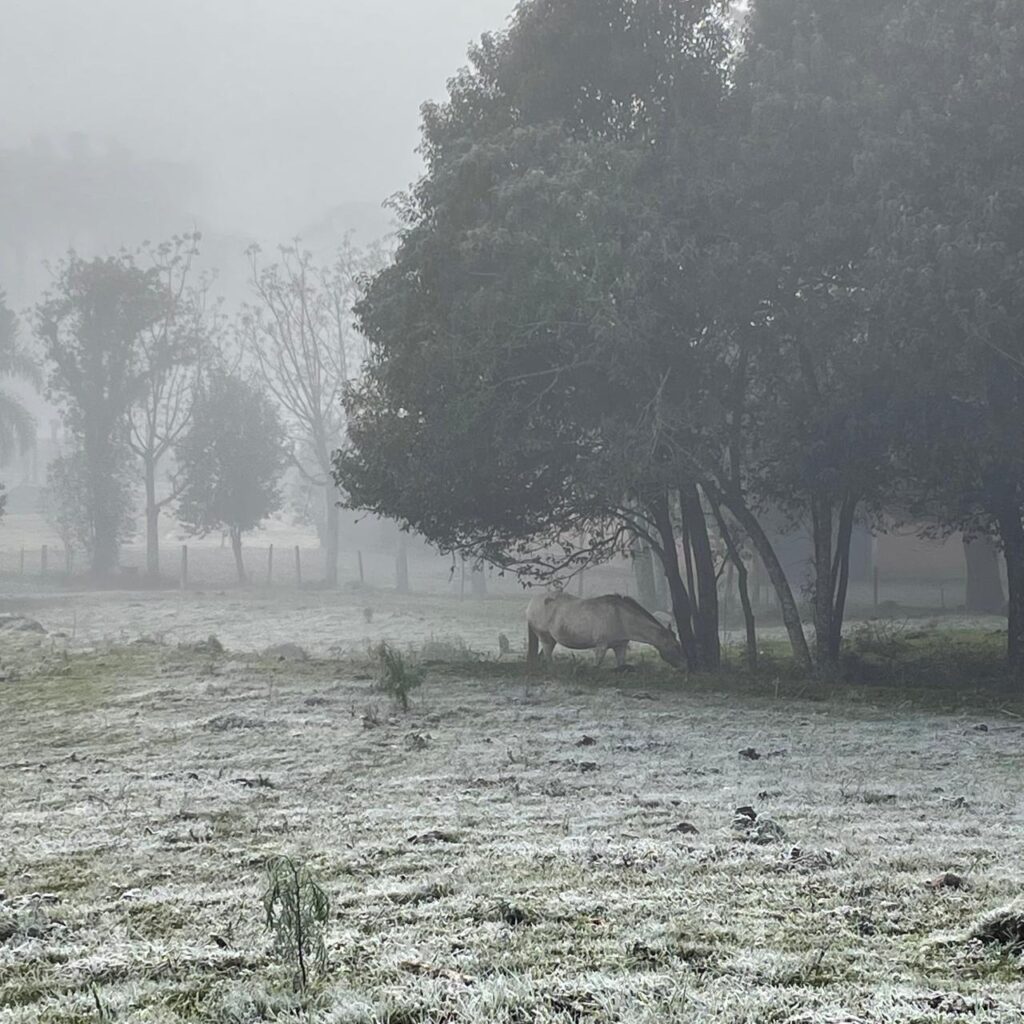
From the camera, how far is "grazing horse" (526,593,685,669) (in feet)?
63.6

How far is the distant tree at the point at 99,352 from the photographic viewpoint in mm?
61812

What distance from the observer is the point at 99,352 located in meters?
62.9

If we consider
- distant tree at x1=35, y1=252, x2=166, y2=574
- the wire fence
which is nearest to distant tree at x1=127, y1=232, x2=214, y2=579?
distant tree at x1=35, y1=252, x2=166, y2=574

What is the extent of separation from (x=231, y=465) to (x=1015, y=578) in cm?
4556

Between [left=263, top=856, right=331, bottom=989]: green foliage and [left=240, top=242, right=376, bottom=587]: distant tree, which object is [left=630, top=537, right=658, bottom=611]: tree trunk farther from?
[left=263, top=856, right=331, bottom=989]: green foliage

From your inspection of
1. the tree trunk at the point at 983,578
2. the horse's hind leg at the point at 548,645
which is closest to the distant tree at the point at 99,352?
the tree trunk at the point at 983,578

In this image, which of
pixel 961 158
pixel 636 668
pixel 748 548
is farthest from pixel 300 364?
pixel 961 158

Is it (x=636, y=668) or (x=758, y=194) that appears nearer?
(x=758, y=194)

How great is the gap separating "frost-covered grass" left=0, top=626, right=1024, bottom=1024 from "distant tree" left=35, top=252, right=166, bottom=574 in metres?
51.1

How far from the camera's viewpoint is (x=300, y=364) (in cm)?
6256

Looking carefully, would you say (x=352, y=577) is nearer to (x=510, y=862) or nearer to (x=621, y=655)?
(x=621, y=655)

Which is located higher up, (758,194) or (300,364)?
(300,364)

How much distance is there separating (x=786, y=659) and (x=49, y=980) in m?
17.7

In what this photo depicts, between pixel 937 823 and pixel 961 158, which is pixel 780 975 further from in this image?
pixel 961 158
